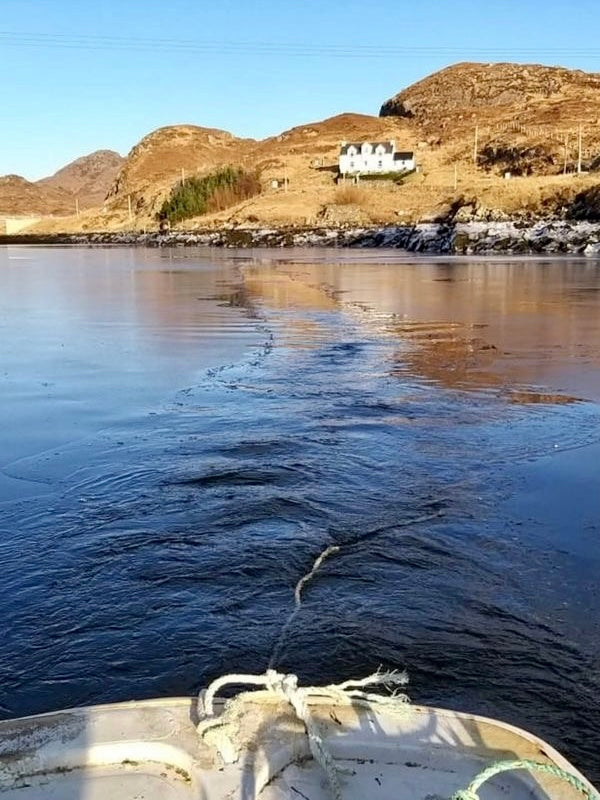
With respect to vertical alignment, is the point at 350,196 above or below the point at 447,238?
above

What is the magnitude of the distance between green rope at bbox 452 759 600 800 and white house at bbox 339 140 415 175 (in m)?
107

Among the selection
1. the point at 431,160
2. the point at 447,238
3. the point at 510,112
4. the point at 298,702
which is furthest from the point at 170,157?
the point at 298,702

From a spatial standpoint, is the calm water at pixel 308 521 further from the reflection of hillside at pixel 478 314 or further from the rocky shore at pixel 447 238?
the rocky shore at pixel 447 238

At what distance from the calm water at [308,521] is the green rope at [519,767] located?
88 cm

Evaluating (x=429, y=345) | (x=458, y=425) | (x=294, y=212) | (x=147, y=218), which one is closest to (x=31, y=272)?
(x=429, y=345)

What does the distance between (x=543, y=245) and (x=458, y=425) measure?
40925 mm

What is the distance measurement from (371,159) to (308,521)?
106006mm

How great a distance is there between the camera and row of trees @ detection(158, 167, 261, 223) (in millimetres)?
100625

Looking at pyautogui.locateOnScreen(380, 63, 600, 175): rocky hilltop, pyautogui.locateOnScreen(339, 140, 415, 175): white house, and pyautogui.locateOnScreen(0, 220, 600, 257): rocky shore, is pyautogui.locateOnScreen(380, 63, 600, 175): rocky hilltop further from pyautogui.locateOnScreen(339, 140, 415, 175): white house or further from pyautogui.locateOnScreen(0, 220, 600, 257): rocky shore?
pyautogui.locateOnScreen(0, 220, 600, 257): rocky shore

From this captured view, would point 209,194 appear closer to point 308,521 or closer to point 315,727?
point 308,521

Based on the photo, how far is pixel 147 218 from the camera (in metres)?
109

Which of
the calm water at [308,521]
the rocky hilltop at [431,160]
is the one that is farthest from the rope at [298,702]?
the rocky hilltop at [431,160]

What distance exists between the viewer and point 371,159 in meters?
106

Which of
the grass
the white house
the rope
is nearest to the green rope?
the rope
